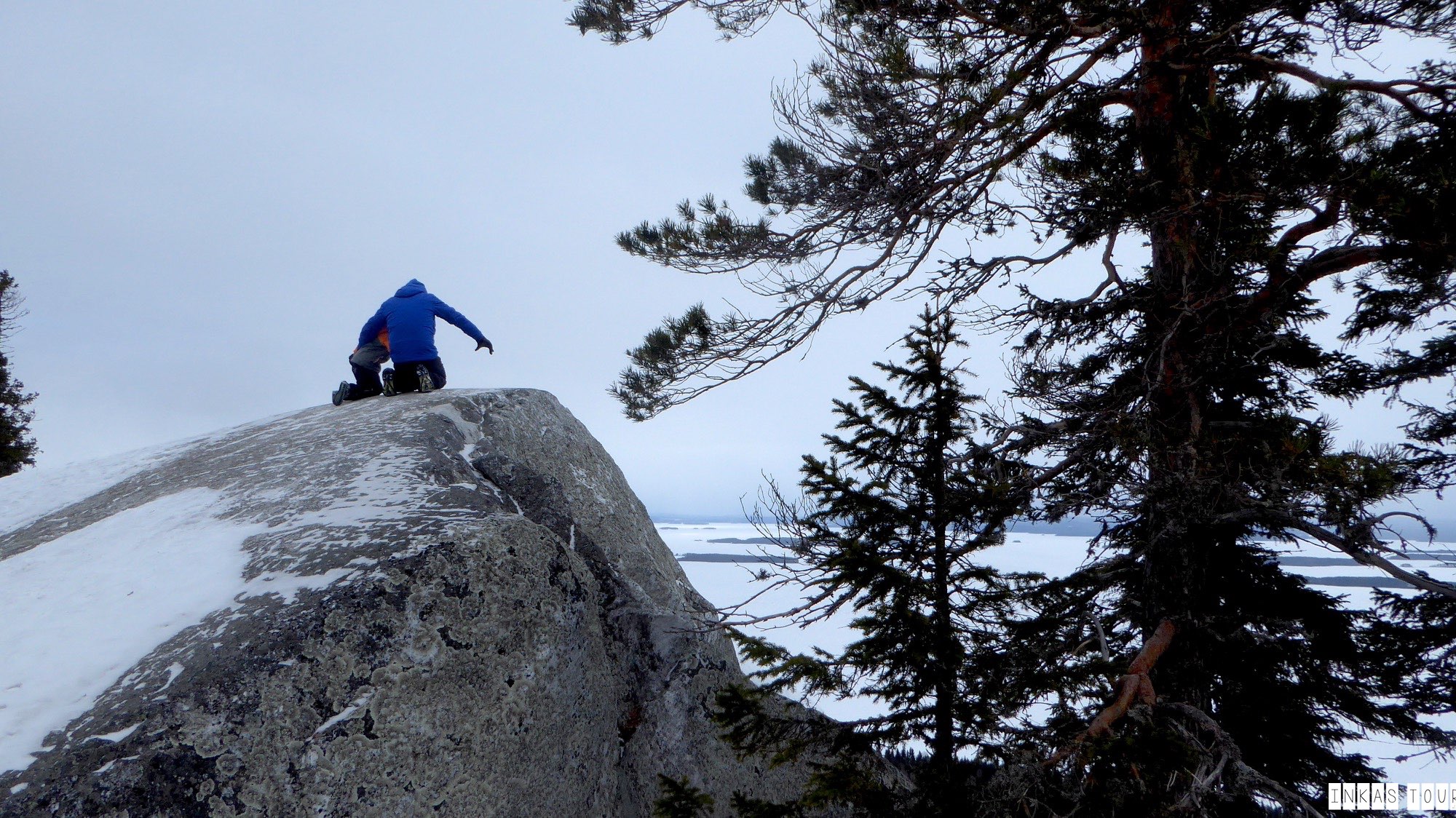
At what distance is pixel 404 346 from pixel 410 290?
788mm

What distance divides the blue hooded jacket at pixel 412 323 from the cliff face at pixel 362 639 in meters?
1.34

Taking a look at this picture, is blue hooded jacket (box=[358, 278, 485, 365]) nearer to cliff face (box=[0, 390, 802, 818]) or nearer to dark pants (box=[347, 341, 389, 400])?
dark pants (box=[347, 341, 389, 400])

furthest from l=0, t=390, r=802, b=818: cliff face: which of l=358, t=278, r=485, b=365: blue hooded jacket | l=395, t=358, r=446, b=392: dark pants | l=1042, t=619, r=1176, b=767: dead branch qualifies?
l=1042, t=619, r=1176, b=767: dead branch

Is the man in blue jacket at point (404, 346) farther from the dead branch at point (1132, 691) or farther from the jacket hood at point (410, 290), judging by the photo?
the dead branch at point (1132, 691)

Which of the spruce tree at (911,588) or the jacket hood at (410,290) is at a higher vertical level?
the jacket hood at (410,290)

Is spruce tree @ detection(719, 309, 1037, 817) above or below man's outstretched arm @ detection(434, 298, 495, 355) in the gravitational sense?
below

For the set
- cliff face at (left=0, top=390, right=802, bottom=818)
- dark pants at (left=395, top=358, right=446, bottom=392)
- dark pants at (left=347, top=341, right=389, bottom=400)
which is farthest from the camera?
dark pants at (left=347, top=341, right=389, bottom=400)

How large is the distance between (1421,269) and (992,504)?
3064 millimetres

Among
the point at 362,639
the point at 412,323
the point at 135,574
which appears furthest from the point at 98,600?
the point at 412,323

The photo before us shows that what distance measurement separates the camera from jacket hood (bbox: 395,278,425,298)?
8.18 meters

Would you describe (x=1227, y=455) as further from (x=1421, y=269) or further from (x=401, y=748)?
(x=401, y=748)

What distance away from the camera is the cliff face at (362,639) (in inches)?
135

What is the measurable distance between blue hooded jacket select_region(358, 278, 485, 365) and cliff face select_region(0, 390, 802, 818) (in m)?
1.34

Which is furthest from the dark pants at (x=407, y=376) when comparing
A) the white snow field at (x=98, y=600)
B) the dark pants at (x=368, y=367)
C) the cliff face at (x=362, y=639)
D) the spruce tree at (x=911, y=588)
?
the spruce tree at (x=911, y=588)
